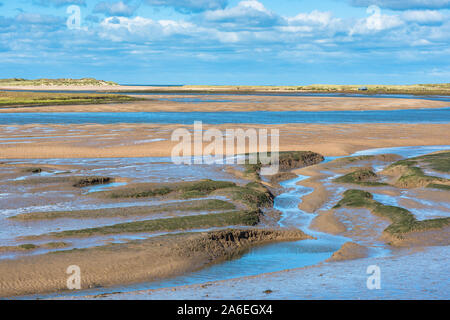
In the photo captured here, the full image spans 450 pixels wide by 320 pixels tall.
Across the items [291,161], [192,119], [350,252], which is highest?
[192,119]

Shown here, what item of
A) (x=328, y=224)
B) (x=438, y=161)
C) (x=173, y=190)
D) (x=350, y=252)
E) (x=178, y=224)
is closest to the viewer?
(x=350, y=252)

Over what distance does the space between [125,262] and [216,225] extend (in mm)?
3711

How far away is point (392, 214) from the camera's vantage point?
51.1 ft

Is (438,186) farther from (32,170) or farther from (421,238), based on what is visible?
(32,170)

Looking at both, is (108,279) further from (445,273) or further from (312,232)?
(445,273)

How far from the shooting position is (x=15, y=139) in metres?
34.4

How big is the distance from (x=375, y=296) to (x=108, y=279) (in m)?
5.45

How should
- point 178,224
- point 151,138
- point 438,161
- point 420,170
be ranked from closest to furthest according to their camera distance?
point 178,224, point 420,170, point 438,161, point 151,138

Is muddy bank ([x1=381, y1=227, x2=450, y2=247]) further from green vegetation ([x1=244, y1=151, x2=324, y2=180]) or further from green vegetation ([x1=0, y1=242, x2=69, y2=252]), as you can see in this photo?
green vegetation ([x1=244, y1=151, x2=324, y2=180])

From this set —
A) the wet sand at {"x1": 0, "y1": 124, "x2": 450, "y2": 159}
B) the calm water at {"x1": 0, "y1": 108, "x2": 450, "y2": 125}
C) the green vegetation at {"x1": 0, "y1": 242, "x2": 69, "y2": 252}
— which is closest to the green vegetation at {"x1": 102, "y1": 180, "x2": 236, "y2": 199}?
the green vegetation at {"x1": 0, "y1": 242, "x2": 69, "y2": 252}

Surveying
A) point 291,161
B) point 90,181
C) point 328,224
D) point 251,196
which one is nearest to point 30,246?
point 251,196

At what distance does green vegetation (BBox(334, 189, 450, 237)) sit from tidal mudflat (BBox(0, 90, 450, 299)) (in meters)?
0.05

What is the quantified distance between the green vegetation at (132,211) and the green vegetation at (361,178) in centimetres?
663

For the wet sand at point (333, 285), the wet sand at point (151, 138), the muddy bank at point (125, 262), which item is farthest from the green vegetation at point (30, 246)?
the wet sand at point (151, 138)
